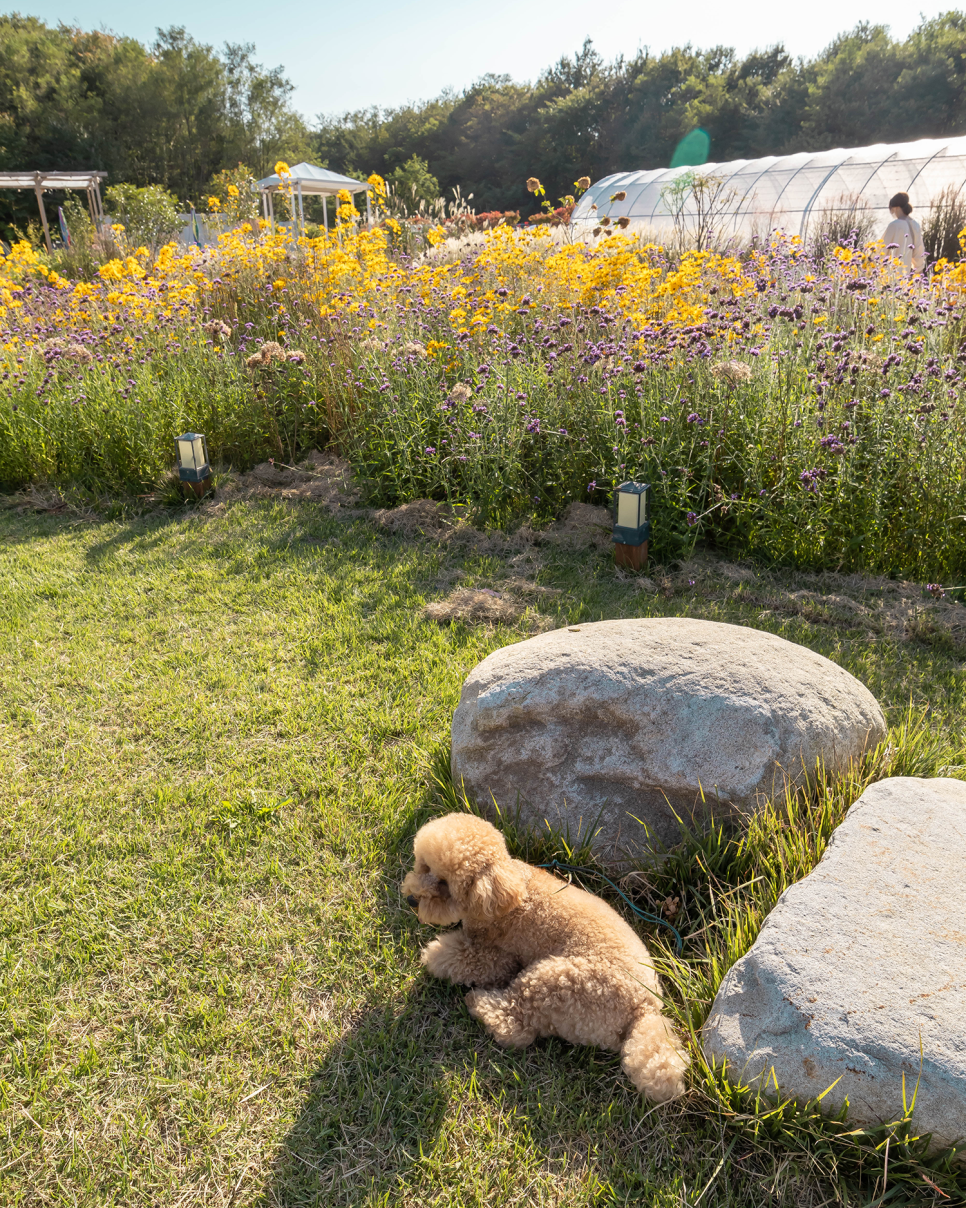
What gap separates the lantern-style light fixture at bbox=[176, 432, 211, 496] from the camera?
5.45 m

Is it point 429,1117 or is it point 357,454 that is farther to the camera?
point 357,454

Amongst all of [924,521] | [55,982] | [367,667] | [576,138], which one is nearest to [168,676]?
[367,667]

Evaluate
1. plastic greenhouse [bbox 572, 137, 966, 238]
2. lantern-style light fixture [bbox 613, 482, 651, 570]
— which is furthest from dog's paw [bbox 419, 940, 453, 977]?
plastic greenhouse [bbox 572, 137, 966, 238]

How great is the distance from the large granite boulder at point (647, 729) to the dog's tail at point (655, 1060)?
65 cm

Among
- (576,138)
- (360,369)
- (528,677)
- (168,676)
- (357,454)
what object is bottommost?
(168,676)

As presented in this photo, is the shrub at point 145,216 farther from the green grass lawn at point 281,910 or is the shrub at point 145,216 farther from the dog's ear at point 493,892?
the dog's ear at point 493,892

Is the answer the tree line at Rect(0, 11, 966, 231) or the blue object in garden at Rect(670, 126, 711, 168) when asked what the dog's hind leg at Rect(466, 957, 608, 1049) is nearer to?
the tree line at Rect(0, 11, 966, 231)

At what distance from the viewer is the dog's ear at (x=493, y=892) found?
1.90 m

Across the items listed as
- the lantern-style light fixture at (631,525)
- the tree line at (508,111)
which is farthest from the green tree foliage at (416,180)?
the lantern-style light fixture at (631,525)

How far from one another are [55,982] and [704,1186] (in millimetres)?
1842

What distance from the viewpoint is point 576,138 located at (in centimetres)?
3962

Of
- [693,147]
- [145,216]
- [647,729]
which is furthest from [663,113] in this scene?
[647,729]

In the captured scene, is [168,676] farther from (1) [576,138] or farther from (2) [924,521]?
(1) [576,138]

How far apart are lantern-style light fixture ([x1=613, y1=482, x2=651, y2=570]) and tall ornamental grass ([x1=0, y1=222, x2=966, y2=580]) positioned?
203 mm
